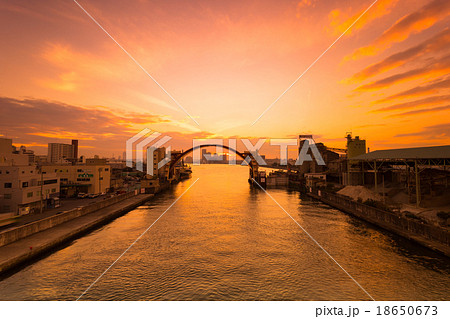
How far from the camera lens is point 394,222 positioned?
70.4 feet

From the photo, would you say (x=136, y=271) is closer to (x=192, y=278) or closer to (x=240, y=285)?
(x=192, y=278)

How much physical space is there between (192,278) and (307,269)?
7.50m

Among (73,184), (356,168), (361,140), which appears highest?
(361,140)

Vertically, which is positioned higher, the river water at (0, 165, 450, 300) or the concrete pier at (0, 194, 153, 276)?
the concrete pier at (0, 194, 153, 276)

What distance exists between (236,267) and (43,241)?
15372mm

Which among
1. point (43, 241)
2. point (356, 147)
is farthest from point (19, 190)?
point (356, 147)

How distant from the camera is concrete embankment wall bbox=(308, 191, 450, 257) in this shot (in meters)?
16.0

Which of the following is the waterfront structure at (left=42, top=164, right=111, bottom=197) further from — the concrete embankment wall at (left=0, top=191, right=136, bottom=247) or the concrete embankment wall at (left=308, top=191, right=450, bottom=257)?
the concrete embankment wall at (left=308, top=191, right=450, bottom=257)

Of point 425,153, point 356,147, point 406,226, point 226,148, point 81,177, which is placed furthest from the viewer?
point 226,148

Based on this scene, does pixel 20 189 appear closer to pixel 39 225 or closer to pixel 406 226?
pixel 39 225

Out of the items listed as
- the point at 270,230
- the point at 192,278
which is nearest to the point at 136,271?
the point at 192,278

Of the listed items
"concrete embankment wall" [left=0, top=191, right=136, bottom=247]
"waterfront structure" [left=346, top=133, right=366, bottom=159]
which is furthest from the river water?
"waterfront structure" [left=346, top=133, right=366, bottom=159]

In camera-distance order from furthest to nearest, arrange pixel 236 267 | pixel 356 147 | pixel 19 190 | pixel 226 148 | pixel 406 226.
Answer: pixel 226 148, pixel 356 147, pixel 19 190, pixel 406 226, pixel 236 267
